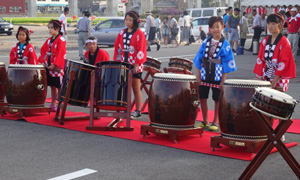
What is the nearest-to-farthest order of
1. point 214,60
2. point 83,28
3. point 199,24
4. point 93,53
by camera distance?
point 214,60
point 93,53
point 83,28
point 199,24

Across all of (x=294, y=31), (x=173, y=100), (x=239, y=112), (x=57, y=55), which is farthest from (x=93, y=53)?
(x=294, y=31)

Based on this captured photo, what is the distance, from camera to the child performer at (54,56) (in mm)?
8578

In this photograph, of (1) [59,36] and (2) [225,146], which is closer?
(2) [225,146]

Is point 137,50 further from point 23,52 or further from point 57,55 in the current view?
point 23,52

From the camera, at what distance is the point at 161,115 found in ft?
22.2

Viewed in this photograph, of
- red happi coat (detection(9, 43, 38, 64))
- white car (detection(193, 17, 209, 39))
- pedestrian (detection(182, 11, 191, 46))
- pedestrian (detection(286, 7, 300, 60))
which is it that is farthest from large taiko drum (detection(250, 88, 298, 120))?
white car (detection(193, 17, 209, 39))

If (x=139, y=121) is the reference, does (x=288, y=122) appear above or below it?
above

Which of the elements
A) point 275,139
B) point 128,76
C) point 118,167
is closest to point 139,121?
point 128,76

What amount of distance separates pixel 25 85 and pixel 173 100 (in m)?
2.63

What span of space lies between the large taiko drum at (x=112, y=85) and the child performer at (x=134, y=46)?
2.00ft

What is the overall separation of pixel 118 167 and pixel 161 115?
138cm

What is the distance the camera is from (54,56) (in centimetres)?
865

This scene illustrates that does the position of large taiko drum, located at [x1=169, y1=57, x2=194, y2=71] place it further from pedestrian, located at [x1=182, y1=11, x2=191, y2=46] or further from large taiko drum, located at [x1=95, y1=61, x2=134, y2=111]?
pedestrian, located at [x1=182, y1=11, x2=191, y2=46]

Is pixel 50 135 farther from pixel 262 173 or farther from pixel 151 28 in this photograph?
pixel 151 28
